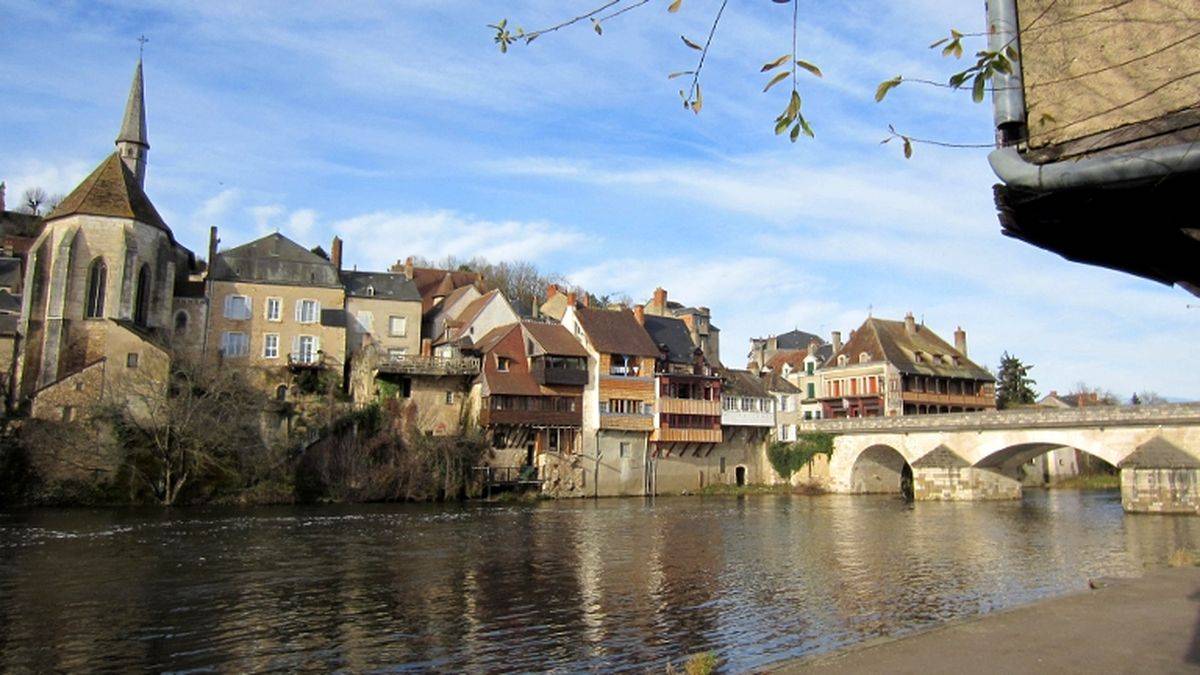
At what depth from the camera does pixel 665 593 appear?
1909cm

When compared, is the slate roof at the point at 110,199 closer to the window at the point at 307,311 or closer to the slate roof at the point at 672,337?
the window at the point at 307,311

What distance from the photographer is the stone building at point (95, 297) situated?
44.0 meters

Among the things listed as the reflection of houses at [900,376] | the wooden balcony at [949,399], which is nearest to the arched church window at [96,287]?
the reflection of houses at [900,376]

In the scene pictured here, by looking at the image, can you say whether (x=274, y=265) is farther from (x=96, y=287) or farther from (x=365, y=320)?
(x=96, y=287)

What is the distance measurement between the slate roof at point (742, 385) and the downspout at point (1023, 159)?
58.3 meters

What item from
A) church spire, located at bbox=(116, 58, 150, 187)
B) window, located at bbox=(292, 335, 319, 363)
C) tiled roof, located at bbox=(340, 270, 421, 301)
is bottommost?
window, located at bbox=(292, 335, 319, 363)

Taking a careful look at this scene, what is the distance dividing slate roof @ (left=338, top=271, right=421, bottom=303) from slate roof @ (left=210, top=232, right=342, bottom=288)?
1.46 metres

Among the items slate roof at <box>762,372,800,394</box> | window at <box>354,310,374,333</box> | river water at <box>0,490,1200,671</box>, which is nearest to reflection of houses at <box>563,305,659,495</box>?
slate roof at <box>762,372,800,394</box>

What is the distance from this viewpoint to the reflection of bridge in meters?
39.6

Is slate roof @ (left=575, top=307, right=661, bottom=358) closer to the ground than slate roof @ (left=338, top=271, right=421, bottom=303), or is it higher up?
closer to the ground

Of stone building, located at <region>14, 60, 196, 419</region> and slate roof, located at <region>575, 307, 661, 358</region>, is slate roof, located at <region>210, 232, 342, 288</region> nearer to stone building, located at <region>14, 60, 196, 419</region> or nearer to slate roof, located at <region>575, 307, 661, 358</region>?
stone building, located at <region>14, 60, 196, 419</region>

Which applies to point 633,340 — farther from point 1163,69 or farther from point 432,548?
point 1163,69

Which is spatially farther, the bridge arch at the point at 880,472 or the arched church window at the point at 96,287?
the bridge arch at the point at 880,472

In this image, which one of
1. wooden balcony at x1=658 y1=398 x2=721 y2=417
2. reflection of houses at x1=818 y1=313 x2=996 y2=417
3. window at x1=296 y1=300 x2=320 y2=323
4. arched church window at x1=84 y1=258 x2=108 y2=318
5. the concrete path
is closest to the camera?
the concrete path
